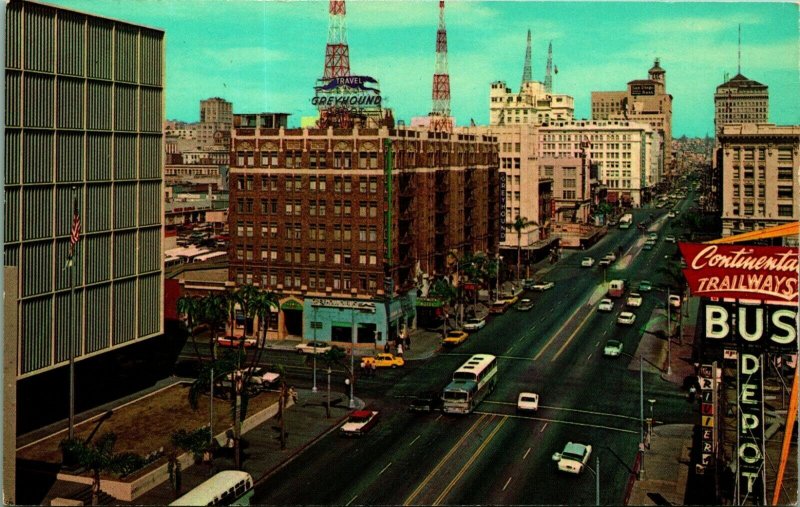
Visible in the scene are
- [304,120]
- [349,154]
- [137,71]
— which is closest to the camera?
[137,71]

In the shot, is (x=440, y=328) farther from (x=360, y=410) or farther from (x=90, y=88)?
(x=90, y=88)

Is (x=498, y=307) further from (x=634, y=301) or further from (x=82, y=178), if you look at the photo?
(x=82, y=178)

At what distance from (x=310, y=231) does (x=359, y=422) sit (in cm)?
3859

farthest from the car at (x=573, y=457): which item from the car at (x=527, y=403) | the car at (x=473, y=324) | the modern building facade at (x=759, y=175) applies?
the modern building facade at (x=759, y=175)

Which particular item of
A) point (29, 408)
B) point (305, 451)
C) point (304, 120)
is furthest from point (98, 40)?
point (304, 120)

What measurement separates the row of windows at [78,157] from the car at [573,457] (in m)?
41.9

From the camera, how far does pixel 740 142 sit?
141 metres

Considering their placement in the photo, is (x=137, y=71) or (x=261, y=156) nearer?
(x=137, y=71)

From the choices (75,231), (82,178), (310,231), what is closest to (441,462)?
(75,231)

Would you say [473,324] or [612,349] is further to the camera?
[473,324]

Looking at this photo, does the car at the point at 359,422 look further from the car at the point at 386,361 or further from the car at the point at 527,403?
the car at the point at 386,361

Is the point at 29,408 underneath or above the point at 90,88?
underneath

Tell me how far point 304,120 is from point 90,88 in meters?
87.1

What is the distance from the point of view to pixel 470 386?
75.2 metres
